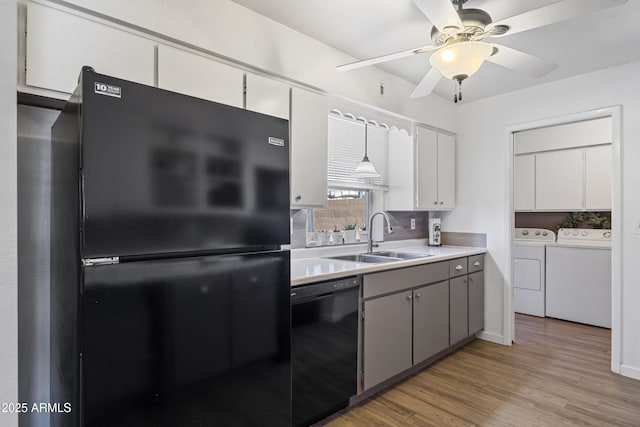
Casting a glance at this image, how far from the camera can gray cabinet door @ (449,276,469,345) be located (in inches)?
121

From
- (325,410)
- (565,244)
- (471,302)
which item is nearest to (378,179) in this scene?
(471,302)

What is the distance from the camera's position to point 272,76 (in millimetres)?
2182

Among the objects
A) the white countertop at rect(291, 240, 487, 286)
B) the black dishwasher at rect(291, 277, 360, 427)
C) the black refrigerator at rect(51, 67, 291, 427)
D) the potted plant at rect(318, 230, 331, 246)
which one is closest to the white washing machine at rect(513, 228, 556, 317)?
the white countertop at rect(291, 240, 487, 286)

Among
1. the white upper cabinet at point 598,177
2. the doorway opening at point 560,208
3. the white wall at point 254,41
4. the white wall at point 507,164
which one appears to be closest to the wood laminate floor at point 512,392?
the white wall at point 507,164

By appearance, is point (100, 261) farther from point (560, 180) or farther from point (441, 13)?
point (560, 180)

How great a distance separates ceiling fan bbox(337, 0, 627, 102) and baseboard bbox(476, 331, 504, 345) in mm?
2518

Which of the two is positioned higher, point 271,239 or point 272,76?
point 272,76

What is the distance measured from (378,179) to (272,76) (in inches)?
62.9

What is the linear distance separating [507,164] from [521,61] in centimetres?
176

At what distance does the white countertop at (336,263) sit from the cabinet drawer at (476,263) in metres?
0.05

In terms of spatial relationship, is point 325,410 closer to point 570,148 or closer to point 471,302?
point 471,302

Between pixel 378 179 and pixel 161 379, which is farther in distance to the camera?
pixel 378 179

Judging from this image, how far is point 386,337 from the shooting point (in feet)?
8.02

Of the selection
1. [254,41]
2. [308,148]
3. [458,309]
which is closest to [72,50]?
[254,41]
